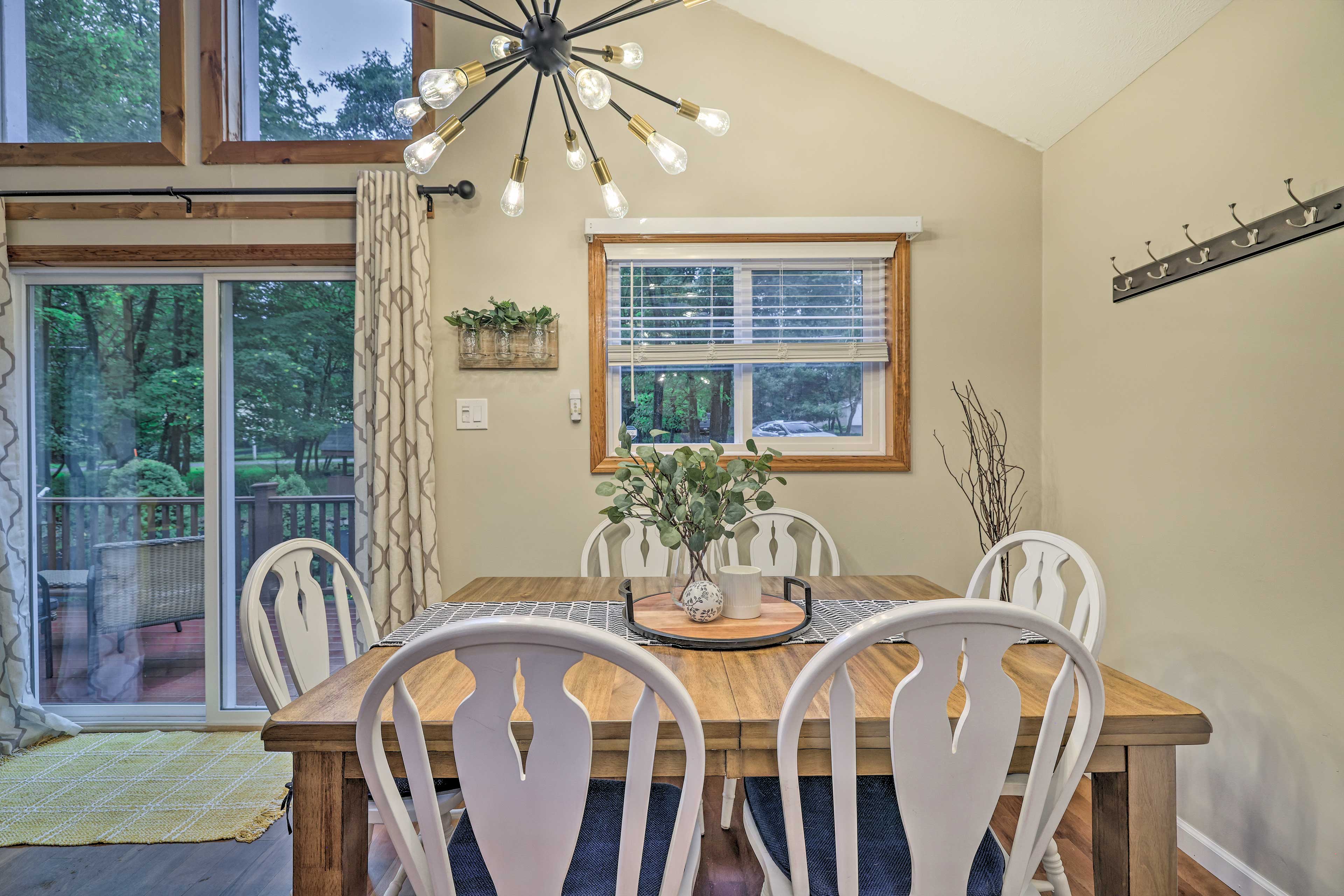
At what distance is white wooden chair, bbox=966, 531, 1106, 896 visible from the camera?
129 cm

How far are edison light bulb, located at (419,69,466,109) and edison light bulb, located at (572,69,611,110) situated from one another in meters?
0.02

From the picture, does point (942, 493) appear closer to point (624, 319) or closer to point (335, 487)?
point (624, 319)

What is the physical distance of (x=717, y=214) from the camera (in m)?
2.54

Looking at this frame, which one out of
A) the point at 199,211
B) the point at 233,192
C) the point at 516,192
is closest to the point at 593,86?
the point at 516,192

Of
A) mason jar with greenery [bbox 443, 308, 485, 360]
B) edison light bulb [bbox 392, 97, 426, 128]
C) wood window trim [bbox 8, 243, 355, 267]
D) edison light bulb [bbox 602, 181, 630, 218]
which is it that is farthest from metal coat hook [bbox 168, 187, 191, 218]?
edison light bulb [bbox 602, 181, 630, 218]

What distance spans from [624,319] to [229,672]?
84.1 inches

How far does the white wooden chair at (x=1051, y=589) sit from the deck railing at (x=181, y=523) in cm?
232

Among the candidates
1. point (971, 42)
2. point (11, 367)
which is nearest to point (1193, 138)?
point (971, 42)

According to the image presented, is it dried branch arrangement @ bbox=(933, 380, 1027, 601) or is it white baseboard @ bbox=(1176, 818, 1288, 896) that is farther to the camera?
dried branch arrangement @ bbox=(933, 380, 1027, 601)

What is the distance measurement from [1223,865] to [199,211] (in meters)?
3.93

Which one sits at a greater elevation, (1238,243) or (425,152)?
(425,152)

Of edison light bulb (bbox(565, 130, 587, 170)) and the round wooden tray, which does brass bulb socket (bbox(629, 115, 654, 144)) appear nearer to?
edison light bulb (bbox(565, 130, 587, 170))

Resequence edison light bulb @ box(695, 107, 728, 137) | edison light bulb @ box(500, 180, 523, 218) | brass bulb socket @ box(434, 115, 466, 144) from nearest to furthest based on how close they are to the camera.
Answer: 1. brass bulb socket @ box(434, 115, 466, 144)
2. edison light bulb @ box(695, 107, 728, 137)
3. edison light bulb @ box(500, 180, 523, 218)

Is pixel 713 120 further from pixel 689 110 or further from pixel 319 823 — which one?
pixel 319 823
